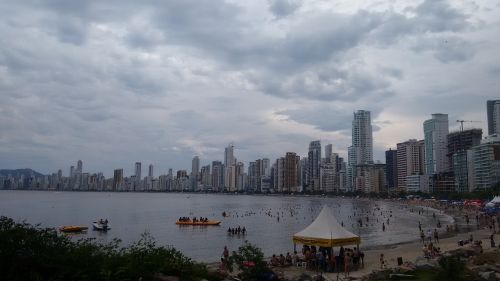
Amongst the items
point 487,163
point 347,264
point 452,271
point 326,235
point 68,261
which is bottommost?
point 347,264

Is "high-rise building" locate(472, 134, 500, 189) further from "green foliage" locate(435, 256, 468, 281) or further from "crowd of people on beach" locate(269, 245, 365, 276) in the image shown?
"green foliage" locate(435, 256, 468, 281)

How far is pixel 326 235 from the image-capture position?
24391 millimetres

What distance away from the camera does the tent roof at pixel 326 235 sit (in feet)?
78.9

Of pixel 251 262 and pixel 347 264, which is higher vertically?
pixel 251 262

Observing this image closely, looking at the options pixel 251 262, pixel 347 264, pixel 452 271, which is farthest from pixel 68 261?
pixel 347 264

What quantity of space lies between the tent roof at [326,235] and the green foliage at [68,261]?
429 inches

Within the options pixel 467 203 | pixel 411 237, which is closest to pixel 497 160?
pixel 467 203

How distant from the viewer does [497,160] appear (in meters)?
158

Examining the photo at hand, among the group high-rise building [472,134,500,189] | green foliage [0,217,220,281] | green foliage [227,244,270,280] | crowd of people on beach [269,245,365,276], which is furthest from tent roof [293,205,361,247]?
high-rise building [472,134,500,189]

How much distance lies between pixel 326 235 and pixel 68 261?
15135 millimetres

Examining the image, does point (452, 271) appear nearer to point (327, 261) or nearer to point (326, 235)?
point (326, 235)

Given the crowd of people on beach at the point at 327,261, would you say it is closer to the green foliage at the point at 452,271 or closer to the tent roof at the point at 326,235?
the tent roof at the point at 326,235

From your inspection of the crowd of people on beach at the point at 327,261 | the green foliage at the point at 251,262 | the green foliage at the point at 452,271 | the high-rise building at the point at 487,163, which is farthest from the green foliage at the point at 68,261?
the high-rise building at the point at 487,163

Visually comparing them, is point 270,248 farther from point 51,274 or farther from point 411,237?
point 51,274
